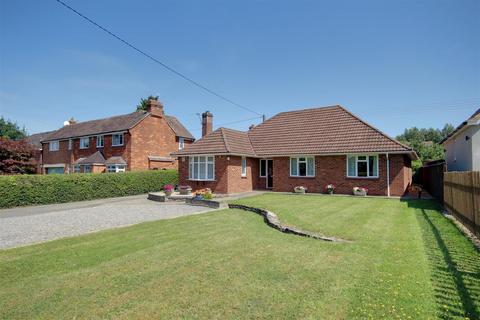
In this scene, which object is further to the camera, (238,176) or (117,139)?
(117,139)

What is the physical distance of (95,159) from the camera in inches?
1261

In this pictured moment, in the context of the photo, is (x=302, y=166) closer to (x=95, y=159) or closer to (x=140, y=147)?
(x=140, y=147)

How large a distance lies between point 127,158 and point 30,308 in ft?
92.4

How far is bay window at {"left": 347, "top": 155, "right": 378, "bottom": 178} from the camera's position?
19.2m

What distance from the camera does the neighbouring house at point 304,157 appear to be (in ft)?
62.0

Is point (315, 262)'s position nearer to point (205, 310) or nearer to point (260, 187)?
point (205, 310)

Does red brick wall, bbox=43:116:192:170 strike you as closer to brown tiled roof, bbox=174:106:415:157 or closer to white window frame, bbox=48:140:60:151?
white window frame, bbox=48:140:60:151

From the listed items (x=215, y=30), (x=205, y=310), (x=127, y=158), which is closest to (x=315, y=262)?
(x=205, y=310)

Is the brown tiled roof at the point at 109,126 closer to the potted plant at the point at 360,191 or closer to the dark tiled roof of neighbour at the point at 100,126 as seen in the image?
the dark tiled roof of neighbour at the point at 100,126

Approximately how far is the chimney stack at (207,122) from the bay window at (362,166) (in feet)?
47.1

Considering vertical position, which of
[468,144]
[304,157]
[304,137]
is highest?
[304,137]

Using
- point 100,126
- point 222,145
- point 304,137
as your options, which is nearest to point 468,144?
point 304,137

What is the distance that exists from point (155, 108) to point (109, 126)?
20.6 ft

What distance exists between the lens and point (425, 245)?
6.99m
